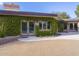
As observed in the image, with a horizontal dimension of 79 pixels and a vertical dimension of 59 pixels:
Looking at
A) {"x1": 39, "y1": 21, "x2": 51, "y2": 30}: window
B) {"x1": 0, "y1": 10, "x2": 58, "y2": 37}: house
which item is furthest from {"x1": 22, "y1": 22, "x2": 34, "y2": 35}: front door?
{"x1": 39, "y1": 21, "x2": 51, "y2": 30}: window

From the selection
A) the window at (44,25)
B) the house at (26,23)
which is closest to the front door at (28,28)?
the house at (26,23)

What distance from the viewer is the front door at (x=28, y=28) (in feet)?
73.3

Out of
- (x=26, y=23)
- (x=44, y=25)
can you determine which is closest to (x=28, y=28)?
(x=26, y=23)

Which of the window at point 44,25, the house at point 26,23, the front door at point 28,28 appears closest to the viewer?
the house at point 26,23

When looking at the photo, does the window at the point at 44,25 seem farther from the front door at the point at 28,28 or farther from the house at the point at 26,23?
the front door at the point at 28,28

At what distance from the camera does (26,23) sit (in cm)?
2258

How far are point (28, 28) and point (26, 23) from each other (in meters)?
0.59

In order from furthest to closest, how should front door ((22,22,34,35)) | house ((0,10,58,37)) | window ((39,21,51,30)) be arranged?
window ((39,21,51,30)), front door ((22,22,34,35)), house ((0,10,58,37))

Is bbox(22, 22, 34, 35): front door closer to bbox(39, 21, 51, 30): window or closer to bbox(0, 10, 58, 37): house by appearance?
bbox(0, 10, 58, 37): house

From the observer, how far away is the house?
66.6 ft

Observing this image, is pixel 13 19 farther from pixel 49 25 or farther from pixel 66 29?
pixel 66 29

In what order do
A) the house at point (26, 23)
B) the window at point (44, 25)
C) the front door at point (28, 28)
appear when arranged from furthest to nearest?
the window at point (44, 25) < the front door at point (28, 28) < the house at point (26, 23)

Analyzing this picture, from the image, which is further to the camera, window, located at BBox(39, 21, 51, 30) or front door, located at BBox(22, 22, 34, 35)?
window, located at BBox(39, 21, 51, 30)

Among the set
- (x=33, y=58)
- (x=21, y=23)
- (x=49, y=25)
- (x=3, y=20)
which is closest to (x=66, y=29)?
(x=49, y=25)
